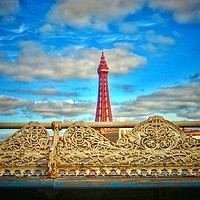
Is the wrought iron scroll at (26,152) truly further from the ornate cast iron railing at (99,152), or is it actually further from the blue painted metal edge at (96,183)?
the blue painted metal edge at (96,183)

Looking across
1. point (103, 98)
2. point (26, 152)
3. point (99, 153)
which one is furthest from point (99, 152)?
point (103, 98)

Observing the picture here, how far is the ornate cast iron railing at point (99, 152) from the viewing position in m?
2.56

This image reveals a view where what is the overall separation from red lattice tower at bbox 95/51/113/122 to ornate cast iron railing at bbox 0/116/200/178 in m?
37.3

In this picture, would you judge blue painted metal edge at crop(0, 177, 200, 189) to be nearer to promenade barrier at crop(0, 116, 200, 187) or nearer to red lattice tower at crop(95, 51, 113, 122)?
promenade barrier at crop(0, 116, 200, 187)

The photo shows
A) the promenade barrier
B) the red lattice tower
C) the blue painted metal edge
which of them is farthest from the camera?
the red lattice tower

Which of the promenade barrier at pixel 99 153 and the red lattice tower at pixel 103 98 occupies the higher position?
the red lattice tower at pixel 103 98

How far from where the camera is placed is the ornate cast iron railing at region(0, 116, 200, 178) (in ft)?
8.41

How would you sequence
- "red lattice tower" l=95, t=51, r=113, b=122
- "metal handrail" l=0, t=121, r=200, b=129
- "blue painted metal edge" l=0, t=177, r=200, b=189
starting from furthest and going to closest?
"red lattice tower" l=95, t=51, r=113, b=122 < "metal handrail" l=0, t=121, r=200, b=129 < "blue painted metal edge" l=0, t=177, r=200, b=189

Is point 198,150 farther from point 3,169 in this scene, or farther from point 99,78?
point 99,78

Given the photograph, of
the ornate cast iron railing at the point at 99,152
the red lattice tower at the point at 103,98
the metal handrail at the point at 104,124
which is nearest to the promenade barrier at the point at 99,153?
the ornate cast iron railing at the point at 99,152

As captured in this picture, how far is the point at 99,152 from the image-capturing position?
2654 mm

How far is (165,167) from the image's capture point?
2.58 metres

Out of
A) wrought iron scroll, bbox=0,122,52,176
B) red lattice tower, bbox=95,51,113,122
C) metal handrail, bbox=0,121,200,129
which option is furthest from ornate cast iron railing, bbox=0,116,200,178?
red lattice tower, bbox=95,51,113,122

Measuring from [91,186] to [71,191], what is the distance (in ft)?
2.27
